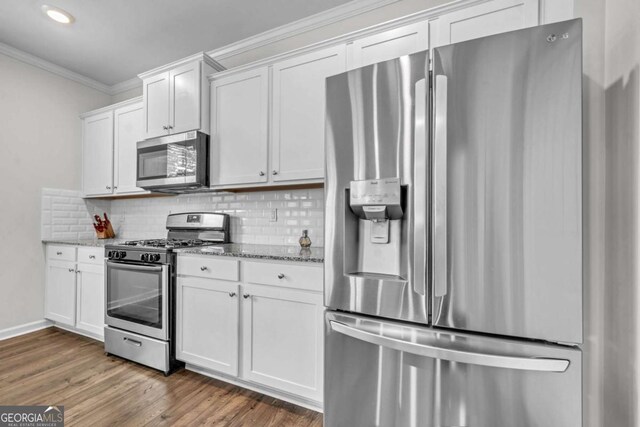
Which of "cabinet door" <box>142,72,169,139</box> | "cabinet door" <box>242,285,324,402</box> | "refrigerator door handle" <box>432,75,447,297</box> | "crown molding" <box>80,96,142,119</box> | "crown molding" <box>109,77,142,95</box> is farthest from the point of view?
"crown molding" <box>109,77,142,95</box>

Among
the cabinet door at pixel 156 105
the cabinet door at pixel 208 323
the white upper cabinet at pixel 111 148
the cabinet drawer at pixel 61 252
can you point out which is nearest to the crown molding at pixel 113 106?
the white upper cabinet at pixel 111 148

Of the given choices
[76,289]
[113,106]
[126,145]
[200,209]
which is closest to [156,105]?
[126,145]

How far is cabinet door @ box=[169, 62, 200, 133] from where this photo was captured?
2465mm

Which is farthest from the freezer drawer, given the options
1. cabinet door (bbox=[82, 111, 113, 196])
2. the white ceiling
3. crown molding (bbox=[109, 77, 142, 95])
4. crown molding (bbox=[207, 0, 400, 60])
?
crown molding (bbox=[109, 77, 142, 95])

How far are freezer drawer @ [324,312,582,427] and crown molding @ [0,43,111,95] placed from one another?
3.82m

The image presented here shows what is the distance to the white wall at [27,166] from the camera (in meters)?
2.85

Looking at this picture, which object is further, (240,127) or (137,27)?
(137,27)

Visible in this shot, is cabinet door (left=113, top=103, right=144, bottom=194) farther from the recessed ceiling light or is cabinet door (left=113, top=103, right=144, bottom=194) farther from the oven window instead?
the oven window

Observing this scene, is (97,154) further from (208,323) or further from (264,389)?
(264,389)

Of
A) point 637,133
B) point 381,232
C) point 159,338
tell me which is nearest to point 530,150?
point 637,133

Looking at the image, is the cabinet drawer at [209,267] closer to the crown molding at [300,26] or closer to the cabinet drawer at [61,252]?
the cabinet drawer at [61,252]

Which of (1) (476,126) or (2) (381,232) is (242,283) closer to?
(2) (381,232)

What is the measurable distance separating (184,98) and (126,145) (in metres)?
1.03

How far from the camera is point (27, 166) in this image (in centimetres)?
299
